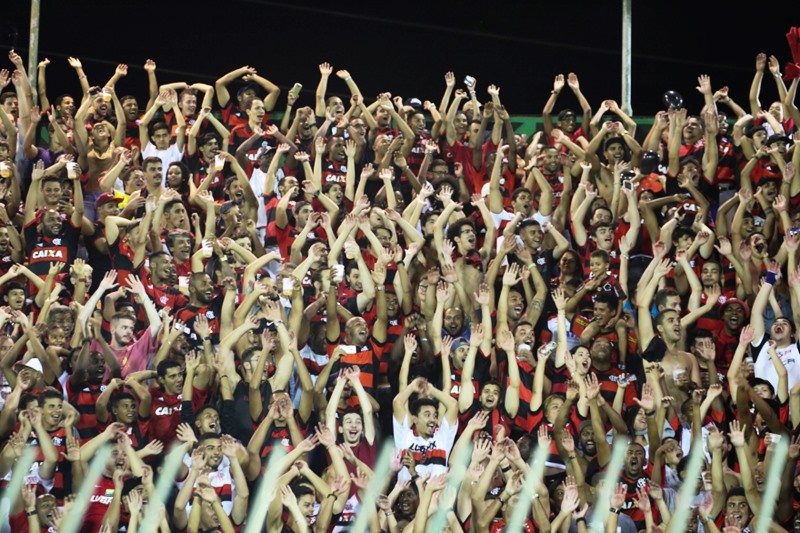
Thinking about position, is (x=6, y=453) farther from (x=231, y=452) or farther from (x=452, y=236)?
(x=452, y=236)

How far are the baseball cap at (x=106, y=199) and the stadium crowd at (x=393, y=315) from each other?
93 mm

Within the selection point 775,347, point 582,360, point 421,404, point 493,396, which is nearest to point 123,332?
point 421,404

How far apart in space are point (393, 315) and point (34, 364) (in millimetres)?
2730

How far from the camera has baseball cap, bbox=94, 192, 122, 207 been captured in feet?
43.1

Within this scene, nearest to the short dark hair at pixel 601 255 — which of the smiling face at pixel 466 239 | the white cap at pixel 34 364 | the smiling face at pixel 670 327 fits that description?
the smiling face at pixel 670 327

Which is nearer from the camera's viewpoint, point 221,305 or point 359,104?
point 221,305

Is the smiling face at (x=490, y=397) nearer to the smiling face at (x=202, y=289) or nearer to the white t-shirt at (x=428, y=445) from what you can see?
the white t-shirt at (x=428, y=445)

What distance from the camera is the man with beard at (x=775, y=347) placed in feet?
38.7

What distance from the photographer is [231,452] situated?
11.1 metres

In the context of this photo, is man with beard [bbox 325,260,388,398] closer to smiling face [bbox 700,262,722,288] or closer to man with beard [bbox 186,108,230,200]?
man with beard [bbox 186,108,230,200]

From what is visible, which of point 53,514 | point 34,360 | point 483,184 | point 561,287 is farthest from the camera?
point 483,184

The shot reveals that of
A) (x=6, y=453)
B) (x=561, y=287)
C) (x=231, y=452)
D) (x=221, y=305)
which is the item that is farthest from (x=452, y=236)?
(x=6, y=453)

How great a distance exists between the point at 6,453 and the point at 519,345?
12.5 ft

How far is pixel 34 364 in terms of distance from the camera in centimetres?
1166
